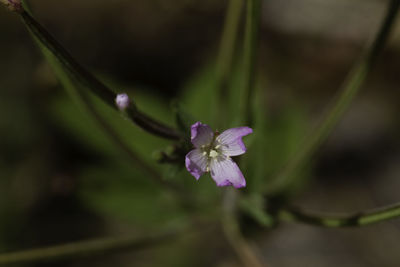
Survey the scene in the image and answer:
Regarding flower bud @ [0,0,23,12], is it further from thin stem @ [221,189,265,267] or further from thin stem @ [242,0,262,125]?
thin stem @ [221,189,265,267]

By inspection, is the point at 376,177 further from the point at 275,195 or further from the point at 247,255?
the point at 247,255

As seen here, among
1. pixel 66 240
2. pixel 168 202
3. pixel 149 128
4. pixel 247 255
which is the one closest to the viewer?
pixel 149 128

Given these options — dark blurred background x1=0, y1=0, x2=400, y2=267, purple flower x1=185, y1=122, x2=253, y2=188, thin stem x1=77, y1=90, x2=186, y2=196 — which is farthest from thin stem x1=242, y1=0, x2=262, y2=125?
dark blurred background x1=0, y1=0, x2=400, y2=267

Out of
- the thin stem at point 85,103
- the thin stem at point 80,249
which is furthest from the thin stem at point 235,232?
the thin stem at point 80,249

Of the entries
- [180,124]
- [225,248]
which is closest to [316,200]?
[225,248]

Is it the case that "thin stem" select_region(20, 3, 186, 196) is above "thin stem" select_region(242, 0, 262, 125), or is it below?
above

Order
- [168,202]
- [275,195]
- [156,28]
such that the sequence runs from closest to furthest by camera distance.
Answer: [275,195] < [168,202] < [156,28]

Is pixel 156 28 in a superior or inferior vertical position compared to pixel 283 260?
superior
